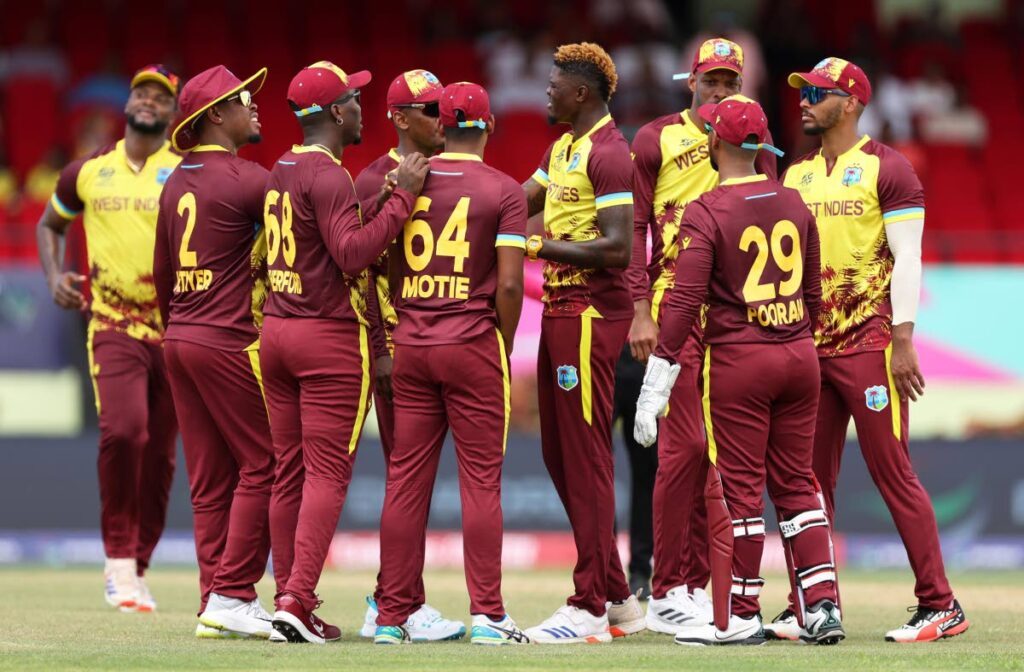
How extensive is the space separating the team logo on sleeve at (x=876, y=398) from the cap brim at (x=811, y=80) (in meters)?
1.53

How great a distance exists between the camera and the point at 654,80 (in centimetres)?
1877

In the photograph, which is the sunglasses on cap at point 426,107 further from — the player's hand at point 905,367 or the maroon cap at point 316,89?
the player's hand at point 905,367

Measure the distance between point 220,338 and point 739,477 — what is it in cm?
259

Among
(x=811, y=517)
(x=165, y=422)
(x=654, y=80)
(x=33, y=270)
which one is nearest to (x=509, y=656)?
(x=811, y=517)

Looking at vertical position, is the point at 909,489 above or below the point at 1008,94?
below

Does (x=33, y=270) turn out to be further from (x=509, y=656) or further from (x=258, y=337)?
(x=509, y=656)

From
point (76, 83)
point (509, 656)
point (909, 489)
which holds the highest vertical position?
point (76, 83)

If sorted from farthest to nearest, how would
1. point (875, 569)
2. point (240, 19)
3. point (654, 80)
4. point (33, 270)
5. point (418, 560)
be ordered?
1. point (240, 19)
2. point (654, 80)
3. point (33, 270)
4. point (875, 569)
5. point (418, 560)

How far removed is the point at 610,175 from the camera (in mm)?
8391

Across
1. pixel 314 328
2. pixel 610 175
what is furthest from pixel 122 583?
pixel 610 175

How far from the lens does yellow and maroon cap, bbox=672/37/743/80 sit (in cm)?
902

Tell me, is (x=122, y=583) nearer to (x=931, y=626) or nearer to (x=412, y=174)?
(x=412, y=174)

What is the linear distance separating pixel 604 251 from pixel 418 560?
1.70 meters

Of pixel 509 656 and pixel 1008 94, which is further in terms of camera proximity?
pixel 1008 94
